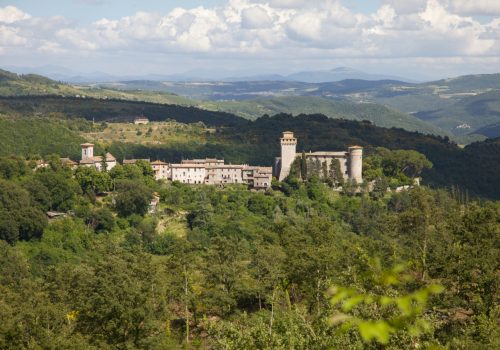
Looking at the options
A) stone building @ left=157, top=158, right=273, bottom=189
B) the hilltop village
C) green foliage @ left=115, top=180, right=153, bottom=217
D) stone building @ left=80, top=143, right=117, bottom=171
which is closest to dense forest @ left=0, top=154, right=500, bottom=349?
green foliage @ left=115, top=180, right=153, bottom=217

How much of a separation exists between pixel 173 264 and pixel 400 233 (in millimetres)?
20277

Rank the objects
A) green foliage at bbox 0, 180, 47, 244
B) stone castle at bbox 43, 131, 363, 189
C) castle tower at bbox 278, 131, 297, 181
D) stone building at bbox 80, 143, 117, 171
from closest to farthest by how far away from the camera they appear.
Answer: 1. green foliage at bbox 0, 180, 47, 244
2. stone building at bbox 80, 143, 117, 171
3. castle tower at bbox 278, 131, 297, 181
4. stone castle at bbox 43, 131, 363, 189

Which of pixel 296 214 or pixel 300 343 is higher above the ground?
pixel 300 343

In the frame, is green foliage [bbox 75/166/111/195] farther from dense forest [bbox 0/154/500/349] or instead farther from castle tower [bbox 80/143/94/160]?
castle tower [bbox 80/143/94/160]

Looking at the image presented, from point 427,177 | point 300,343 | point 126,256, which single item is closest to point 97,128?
point 427,177

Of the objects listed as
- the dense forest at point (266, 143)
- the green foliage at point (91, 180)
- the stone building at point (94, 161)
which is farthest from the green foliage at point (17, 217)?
the dense forest at point (266, 143)

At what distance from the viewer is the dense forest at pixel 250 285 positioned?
1823cm

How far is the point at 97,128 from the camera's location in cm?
13100

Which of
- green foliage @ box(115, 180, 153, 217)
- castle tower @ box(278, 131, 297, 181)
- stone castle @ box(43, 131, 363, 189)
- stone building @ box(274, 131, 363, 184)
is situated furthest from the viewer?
stone castle @ box(43, 131, 363, 189)

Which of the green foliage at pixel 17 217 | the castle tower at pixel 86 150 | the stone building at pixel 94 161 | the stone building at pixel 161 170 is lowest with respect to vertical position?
the green foliage at pixel 17 217

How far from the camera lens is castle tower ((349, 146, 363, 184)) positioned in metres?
82.9

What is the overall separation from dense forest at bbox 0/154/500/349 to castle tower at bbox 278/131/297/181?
18190 mm

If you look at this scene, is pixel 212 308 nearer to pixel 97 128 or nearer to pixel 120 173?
pixel 120 173

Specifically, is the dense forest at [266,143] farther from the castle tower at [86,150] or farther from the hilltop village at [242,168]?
the hilltop village at [242,168]
